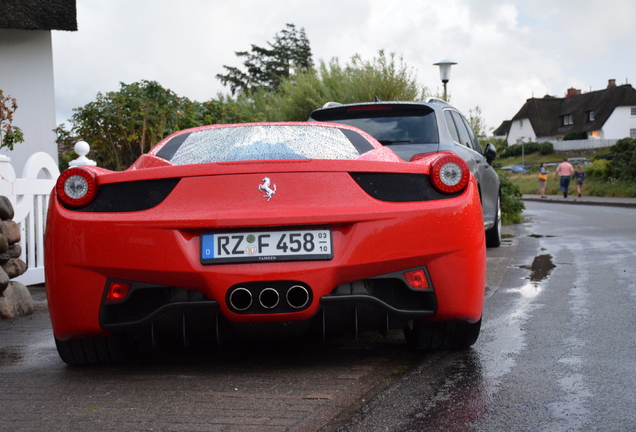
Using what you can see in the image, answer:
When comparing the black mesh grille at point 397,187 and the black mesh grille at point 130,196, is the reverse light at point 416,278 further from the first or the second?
the black mesh grille at point 130,196

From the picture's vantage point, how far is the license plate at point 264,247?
3.70 meters

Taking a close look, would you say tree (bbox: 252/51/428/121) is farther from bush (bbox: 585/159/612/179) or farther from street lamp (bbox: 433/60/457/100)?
bush (bbox: 585/159/612/179)

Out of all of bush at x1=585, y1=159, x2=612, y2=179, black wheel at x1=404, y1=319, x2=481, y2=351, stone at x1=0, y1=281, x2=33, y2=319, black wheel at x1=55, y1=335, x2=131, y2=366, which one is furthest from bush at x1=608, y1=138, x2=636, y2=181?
black wheel at x1=55, y1=335, x2=131, y2=366

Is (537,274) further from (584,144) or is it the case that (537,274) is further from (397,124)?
(584,144)

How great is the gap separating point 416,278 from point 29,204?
4965 millimetres

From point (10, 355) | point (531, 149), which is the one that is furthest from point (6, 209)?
point (531, 149)

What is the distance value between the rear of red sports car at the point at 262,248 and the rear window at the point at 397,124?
136 inches

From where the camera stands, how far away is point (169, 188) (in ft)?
12.6

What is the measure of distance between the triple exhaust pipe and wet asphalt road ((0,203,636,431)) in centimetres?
38

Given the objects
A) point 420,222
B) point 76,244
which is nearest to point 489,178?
point 420,222

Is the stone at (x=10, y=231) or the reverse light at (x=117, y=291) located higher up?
the stone at (x=10, y=231)

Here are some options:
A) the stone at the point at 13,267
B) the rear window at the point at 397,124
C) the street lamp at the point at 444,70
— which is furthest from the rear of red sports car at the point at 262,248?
the street lamp at the point at 444,70

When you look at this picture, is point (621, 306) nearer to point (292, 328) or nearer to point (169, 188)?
point (292, 328)

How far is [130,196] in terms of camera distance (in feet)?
12.6
